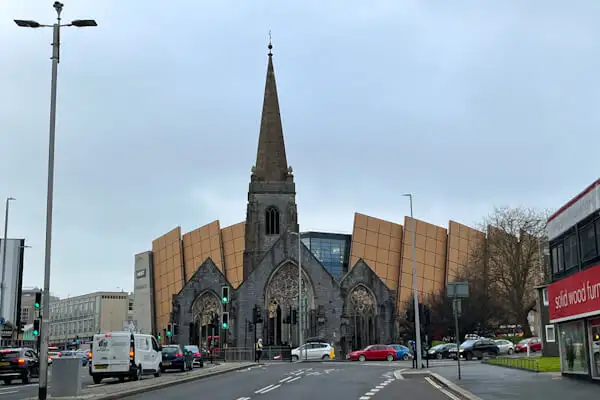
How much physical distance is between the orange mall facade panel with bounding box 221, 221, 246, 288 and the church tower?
15957 millimetres

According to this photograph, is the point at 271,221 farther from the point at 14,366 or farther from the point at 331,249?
the point at 14,366

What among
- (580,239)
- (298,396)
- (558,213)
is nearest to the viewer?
(298,396)

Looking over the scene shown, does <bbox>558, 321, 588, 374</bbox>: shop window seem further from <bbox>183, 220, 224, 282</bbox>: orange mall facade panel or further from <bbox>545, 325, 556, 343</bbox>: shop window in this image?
<bbox>183, 220, 224, 282</bbox>: orange mall facade panel

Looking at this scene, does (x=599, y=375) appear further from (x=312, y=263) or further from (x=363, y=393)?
(x=312, y=263)

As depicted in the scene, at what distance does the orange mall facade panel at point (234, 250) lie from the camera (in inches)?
3674

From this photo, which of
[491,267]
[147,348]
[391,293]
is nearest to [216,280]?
[391,293]

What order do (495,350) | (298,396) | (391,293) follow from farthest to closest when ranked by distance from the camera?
(391,293) < (495,350) < (298,396)

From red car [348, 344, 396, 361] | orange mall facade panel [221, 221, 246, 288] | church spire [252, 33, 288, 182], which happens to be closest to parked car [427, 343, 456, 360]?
red car [348, 344, 396, 361]

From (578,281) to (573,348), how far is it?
2.96 m

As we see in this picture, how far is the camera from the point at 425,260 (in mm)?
94562

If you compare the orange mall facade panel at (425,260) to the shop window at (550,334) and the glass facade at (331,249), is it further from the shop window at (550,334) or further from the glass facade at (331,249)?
the shop window at (550,334)

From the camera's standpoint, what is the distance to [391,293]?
7356cm

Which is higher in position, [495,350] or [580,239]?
[580,239]

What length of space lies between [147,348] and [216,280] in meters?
44.5
